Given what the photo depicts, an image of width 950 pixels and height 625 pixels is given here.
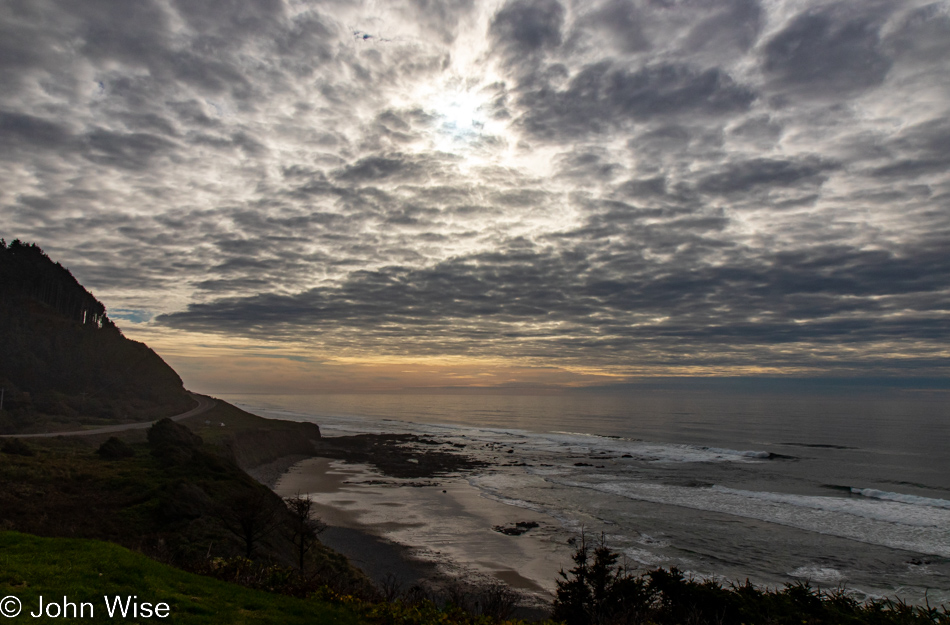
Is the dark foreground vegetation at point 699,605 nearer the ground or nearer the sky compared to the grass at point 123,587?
nearer the ground

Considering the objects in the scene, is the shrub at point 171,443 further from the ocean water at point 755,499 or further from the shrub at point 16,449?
the ocean water at point 755,499

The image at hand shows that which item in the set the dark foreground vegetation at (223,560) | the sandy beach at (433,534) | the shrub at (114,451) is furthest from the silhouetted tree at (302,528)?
the shrub at (114,451)

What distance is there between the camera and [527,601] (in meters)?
20.5

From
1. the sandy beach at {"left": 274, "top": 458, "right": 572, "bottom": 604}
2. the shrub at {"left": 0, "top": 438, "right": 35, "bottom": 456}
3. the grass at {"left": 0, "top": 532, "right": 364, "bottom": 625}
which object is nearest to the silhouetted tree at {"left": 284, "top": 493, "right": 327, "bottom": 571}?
the sandy beach at {"left": 274, "top": 458, "right": 572, "bottom": 604}

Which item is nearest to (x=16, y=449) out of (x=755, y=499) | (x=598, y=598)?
(x=598, y=598)

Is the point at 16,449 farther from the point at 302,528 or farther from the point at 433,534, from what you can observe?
the point at 433,534

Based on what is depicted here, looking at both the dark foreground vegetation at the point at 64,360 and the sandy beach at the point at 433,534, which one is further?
the dark foreground vegetation at the point at 64,360

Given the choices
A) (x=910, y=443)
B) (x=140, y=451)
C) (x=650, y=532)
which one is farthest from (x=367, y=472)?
(x=910, y=443)

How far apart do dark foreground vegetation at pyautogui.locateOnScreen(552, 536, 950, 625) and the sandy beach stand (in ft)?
26.5

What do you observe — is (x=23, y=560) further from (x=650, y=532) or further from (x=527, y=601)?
(x=650, y=532)

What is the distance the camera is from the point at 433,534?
100 feet

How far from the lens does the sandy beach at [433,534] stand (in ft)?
78.5

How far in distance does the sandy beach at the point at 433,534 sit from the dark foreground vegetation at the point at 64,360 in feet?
106

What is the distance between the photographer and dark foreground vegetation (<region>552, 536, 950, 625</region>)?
36.4 ft
